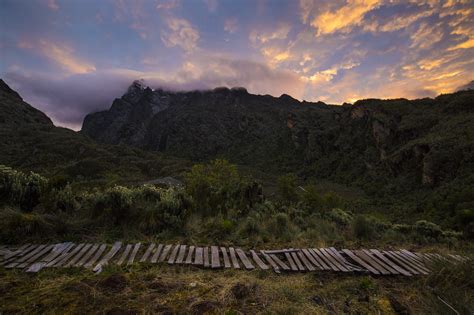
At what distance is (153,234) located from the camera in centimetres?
611

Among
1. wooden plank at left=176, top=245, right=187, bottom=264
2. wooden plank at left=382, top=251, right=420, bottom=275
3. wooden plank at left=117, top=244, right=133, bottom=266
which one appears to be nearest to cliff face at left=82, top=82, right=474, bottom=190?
wooden plank at left=382, top=251, right=420, bottom=275

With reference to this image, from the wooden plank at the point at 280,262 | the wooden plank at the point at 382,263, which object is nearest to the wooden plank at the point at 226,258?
the wooden plank at the point at 280,262

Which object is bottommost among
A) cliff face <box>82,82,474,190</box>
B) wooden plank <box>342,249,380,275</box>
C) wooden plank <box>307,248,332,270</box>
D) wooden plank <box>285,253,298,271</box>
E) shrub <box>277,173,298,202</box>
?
shrub <box>277,173,298,202</box>

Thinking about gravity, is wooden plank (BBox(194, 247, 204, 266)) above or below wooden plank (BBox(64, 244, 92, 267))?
above

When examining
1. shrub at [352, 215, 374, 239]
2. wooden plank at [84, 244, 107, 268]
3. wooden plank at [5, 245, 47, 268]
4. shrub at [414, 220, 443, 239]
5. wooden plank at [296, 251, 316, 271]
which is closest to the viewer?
wooden plank at [5, 245, 47, 268]

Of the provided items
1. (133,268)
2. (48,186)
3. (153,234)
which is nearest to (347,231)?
(153,234)

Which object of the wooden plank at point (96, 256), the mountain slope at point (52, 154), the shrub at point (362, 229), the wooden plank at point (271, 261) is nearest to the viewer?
the wooden plank at point (96, 256)

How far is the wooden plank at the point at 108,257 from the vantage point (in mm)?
3943

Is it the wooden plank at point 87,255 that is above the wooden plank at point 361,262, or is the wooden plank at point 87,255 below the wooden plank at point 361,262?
below

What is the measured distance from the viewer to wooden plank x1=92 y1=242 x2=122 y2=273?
394cm

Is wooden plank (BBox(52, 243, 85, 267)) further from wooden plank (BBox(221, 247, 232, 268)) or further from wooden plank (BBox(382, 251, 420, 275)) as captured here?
wooden plank (BBox(382, 251, 420, 275))

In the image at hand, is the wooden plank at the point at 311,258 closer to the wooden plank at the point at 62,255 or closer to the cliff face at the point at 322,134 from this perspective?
the wooden plank at the point at 62,255

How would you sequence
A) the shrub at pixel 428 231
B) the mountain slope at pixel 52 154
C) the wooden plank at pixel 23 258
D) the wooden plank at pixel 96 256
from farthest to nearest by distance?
the mountain slope at pixel 52 154, the shrub at pixel 428 231, the wooden plank at pixel 96 256, the wooden plank at pixel 23 258

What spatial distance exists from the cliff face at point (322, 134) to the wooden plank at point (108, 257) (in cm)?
6339
